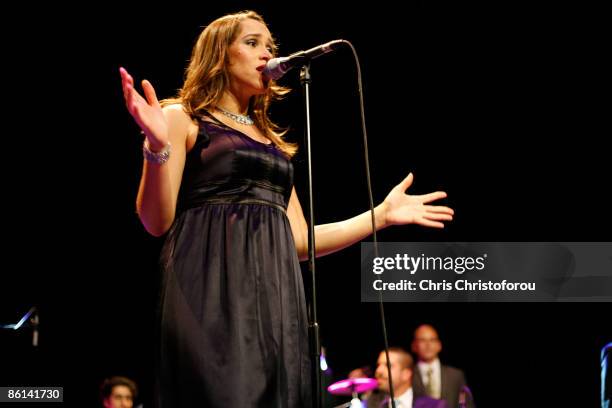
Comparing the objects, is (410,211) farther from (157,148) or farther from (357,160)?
(357,160)

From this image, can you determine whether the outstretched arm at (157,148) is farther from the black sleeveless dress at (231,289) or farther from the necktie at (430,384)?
the necktie at (430,384)

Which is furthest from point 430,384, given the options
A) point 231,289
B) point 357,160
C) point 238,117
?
point 231,289

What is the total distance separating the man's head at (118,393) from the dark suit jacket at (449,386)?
2.08m

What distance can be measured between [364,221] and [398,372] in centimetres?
342

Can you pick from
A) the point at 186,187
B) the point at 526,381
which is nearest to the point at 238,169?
the point at 186,187

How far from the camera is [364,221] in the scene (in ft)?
6.90

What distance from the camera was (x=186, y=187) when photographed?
5.90 ft

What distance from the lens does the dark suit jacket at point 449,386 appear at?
5.33m

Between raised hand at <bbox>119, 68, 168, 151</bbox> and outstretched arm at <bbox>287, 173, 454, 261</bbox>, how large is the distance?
1.91 ft

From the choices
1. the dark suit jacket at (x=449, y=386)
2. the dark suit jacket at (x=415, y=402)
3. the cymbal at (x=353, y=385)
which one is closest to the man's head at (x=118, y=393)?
the cymbal at (x=353, y=385)

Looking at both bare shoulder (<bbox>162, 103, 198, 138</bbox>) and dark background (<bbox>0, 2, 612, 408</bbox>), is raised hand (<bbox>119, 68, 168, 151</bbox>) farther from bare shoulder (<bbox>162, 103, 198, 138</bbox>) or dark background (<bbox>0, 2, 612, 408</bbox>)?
dark background (<bbox>0, 2, 612, 408</bbox>)

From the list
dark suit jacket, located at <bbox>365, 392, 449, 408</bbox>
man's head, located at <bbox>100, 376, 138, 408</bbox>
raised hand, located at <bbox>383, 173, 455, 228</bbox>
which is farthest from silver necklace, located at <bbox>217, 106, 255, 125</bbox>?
dark suit jacket, located at <bbox>365, 392, 449, 408</bbox>

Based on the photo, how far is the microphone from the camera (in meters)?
1.75

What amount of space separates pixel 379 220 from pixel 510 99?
3.89 metres
